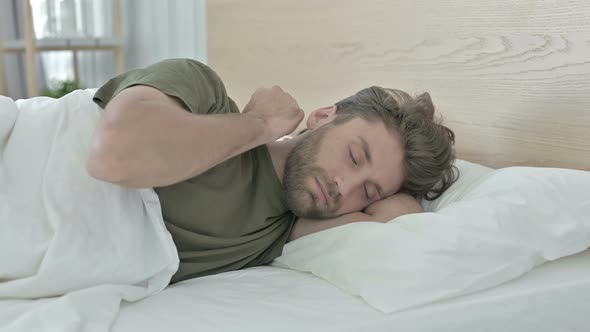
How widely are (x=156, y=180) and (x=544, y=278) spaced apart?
0.63 metres

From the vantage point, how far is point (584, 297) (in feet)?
3.63

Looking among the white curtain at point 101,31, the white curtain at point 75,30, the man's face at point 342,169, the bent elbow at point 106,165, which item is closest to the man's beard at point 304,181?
the man's face at point 342,169

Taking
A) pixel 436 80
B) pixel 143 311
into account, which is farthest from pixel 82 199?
pixel 436 80

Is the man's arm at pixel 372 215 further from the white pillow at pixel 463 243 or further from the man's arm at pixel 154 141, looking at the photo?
the man's arm at pixel 154 141

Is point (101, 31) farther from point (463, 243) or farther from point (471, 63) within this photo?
point (463, 243)

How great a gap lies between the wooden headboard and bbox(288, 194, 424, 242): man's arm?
9.2 inches

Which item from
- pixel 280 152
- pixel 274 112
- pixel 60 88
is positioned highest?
pixel 274 112

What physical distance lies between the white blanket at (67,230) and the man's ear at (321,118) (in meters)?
0.45

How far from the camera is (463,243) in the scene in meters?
1.10

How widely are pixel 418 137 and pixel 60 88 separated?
2.44m

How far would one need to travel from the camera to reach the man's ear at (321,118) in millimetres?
1480

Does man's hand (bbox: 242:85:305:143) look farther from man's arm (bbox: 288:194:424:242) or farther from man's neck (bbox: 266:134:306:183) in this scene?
man's arm (bbox: 288:194:424:242)

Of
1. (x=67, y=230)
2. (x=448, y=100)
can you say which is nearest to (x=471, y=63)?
(x=448, y=100)

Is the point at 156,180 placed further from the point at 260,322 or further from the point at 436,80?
the point at 436,80
